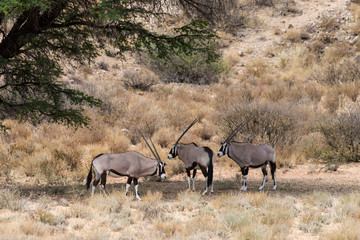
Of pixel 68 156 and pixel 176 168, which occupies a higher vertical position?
pixel 68 156

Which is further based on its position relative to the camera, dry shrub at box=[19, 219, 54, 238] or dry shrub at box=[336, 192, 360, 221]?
dry shrub at box=[336, 192, 360, 221]

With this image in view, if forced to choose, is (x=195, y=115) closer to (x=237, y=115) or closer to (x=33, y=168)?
(x=237, y=115)

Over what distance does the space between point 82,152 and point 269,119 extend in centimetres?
638

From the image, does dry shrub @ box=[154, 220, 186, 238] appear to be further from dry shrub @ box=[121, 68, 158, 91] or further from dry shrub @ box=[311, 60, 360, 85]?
dry shrub @ box=[311, 60, 360, 85]

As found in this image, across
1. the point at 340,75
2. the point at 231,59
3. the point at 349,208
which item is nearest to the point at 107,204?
the point at 349,208

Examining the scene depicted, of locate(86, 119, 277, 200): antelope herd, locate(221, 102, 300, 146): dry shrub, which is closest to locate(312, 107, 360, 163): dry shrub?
locate(221, 102, 300, 146): dry shrub

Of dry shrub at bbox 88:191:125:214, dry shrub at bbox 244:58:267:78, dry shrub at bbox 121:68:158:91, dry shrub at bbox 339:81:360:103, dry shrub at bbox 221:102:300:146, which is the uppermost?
dry shrub at bbox 244:58:267:78

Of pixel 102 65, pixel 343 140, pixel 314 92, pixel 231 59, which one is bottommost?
pixel 343 140

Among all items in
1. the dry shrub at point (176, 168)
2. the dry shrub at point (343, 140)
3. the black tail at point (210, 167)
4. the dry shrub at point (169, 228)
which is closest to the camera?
the dry shrub at point (169, 228)

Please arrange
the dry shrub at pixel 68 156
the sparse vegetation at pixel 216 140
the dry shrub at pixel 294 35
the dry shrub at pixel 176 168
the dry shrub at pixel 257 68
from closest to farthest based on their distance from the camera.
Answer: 1. the sparse vegetation at pixel 216 140
2. the dry shrub at pixel 176 168
3. the dry shrub at pixel 68 156
4. the dry shrub at pixel 257 68
5. the dry shrub at pixel 294 35

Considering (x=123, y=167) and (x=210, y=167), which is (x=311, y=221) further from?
(x=123, y=167)

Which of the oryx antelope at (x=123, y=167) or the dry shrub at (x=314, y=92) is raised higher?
the dry shrub at (x=314, y=92)

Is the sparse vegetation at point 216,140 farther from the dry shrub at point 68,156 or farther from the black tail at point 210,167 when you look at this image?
the black tail at point 210,167

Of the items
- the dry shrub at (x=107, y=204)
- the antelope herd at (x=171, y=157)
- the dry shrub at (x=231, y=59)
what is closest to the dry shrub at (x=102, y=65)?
the dry shrub at (x=231, y=59)
